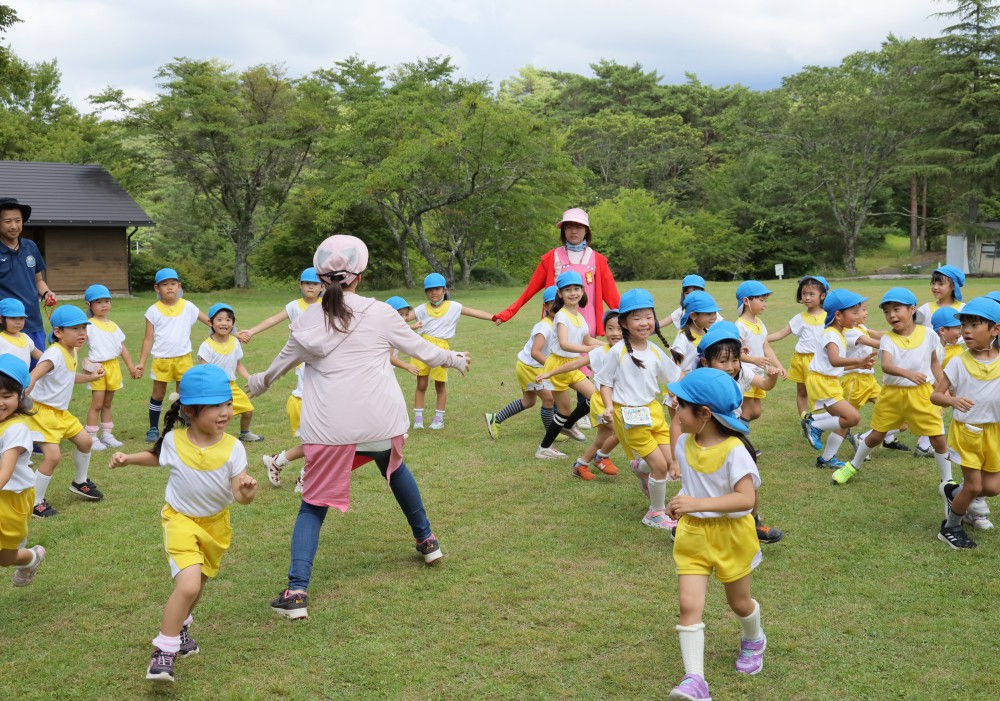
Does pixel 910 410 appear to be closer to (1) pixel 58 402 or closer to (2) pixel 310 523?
(2) pixel 310 523

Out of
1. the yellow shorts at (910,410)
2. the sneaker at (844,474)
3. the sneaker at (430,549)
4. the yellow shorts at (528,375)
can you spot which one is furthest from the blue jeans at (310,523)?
the yellow shorts at (910,410)

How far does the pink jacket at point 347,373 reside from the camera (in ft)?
16.1

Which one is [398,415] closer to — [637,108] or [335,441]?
[335,441]

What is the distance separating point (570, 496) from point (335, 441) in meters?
2.85

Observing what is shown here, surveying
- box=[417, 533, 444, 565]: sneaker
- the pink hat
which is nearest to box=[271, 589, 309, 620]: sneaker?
box=[417, 533, 444, 565]: sneaker

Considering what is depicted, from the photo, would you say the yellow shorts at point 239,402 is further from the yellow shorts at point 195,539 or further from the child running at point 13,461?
the yellow shorts at point 195,539

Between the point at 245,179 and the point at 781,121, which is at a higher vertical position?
the point at 781,121

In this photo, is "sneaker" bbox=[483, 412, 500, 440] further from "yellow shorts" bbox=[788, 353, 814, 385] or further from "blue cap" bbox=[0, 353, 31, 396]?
"blue cap" bbox=[0, 353, 31, 396]

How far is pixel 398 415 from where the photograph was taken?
512cm

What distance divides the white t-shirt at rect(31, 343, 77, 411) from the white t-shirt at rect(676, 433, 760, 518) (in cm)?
482

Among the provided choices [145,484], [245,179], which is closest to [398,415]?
[145,484]

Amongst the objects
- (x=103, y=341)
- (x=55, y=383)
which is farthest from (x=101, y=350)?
(x=55, y=383)

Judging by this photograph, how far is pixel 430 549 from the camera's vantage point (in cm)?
555

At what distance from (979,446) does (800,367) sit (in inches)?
127
